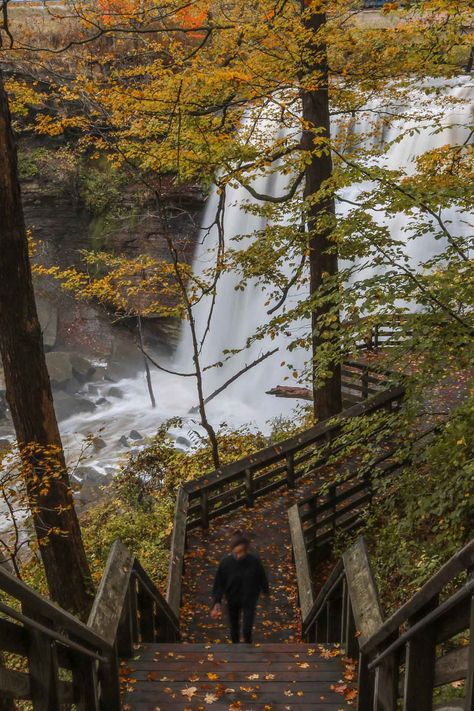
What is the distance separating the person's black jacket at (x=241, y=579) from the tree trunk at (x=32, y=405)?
2.39 metres

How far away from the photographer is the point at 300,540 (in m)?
8.17

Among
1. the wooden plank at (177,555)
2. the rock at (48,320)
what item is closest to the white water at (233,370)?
the rock at (48,320)

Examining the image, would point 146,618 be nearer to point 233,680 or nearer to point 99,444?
point 233,680

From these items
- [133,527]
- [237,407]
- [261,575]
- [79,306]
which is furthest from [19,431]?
[79,306]

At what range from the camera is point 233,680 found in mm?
4781

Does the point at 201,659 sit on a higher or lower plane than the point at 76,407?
lower

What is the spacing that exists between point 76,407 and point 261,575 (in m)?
18.6

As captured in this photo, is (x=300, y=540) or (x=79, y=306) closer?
(x=300, y=540)

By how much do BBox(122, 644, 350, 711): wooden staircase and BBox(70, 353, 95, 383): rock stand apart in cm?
2129

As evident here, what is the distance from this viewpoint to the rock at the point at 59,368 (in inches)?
980

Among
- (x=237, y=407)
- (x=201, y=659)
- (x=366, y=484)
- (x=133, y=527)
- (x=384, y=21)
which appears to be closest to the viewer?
(x=201, y=659)

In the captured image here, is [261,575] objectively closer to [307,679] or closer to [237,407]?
[307,679]

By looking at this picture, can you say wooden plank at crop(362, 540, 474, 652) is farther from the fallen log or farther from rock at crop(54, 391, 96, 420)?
rock at crop(54, 391, 96, 420)

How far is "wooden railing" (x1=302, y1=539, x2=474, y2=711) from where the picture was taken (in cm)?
245
